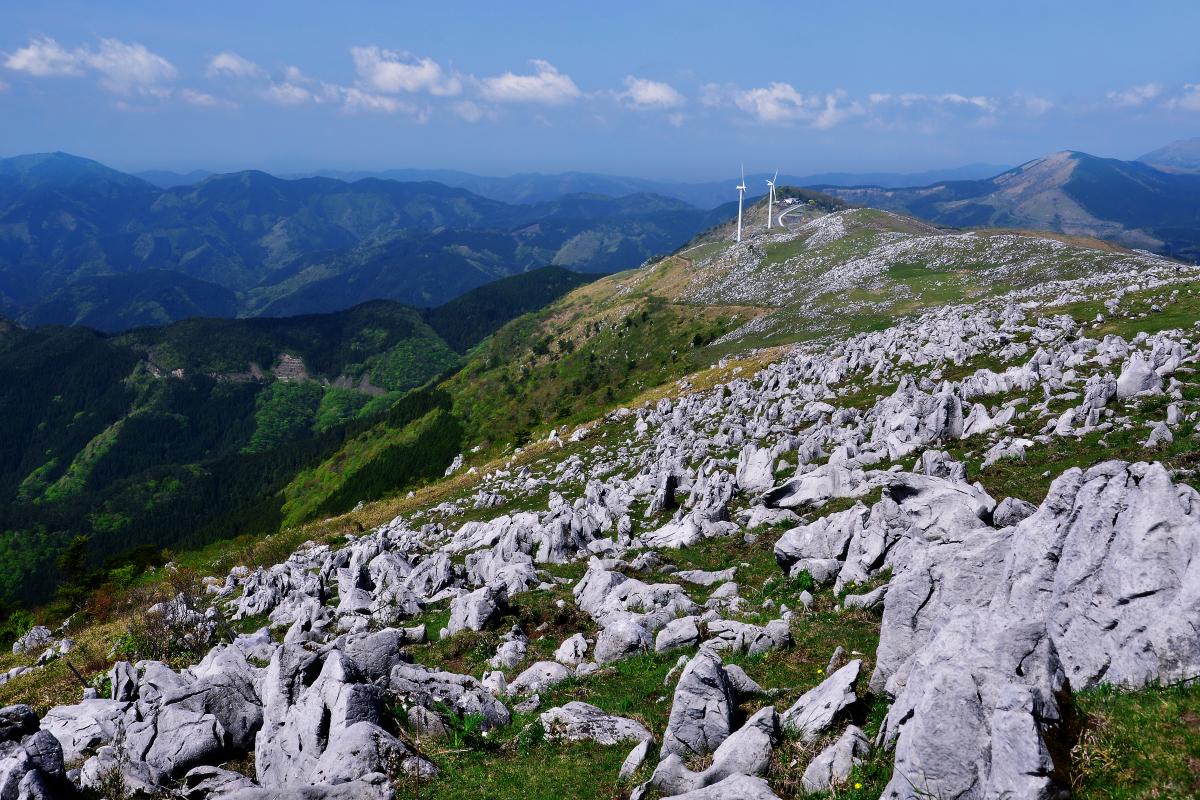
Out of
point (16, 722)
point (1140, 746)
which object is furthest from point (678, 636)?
point (16, 722)

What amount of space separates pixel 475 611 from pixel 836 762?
19.6 metres

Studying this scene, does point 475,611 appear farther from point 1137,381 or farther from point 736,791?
point 1137,381

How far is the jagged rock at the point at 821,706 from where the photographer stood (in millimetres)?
13570

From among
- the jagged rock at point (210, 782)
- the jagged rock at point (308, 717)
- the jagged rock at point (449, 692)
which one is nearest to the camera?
the jagged rock at point (210, 782)

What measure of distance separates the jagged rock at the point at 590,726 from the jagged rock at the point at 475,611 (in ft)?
35.5

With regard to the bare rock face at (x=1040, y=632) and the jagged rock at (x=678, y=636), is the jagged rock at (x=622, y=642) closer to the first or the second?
the jagged rock at (x=678, y=636)

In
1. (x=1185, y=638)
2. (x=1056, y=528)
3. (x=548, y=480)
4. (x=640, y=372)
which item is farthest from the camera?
(x=640, y=372)

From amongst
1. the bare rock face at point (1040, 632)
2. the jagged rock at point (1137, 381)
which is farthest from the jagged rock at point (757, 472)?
the bare rock face at point (1040, 632)

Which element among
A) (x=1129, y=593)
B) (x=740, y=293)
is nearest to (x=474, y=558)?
(x=1129, y=593)

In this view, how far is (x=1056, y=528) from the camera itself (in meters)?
14.3

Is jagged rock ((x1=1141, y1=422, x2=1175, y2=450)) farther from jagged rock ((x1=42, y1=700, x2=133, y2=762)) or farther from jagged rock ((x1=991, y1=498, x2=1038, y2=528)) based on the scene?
jagged rock ((x1=42, y1=700, x2=133, y2=762))

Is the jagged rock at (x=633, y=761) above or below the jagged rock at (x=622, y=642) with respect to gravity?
above

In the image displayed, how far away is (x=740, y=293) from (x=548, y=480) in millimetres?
128181

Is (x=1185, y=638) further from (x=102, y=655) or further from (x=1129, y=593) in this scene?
(x=102, y=655)
